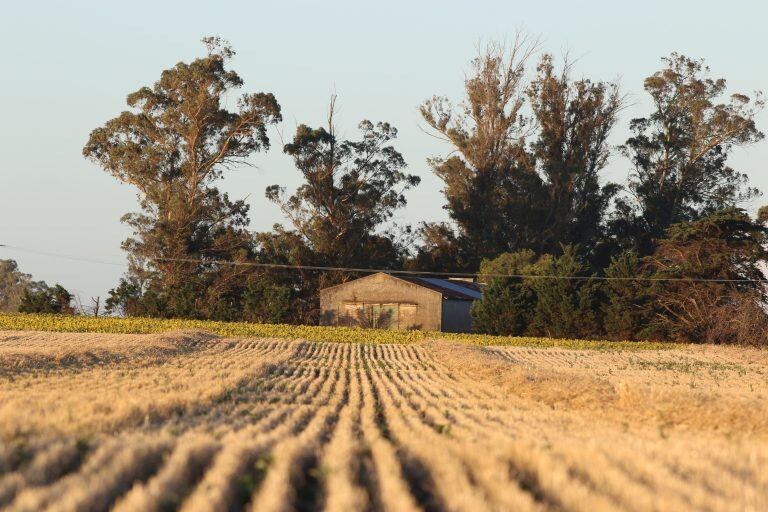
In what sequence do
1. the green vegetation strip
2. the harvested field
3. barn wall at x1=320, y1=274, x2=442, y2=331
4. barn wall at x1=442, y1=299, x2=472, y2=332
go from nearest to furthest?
the harvested field
the green vegetation strip
barn wall at x1=320, y1=274, x2=442, y2=331
barn wall at x1=442, y1=299, x2=472, y2=332

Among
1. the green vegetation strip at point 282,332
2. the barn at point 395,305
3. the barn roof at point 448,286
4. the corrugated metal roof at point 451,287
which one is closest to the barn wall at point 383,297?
the barn at point 395,305

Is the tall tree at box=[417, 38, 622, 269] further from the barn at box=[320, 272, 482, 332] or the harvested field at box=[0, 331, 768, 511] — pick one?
the harvested field at box=[0, 331, 768, 511]

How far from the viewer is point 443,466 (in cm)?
822

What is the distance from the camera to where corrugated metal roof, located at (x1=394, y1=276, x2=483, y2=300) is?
205ft

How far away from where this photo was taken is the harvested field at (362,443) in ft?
24.2

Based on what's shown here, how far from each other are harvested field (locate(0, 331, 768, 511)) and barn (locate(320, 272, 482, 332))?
3820 cm

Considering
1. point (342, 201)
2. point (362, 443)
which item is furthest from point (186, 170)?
point (362, 443)

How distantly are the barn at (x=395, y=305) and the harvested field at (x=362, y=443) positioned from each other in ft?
125

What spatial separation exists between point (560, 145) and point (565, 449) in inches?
2631

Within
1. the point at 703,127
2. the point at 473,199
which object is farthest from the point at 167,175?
the point at 703,127

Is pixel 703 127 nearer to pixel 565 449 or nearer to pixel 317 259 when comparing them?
pixel 317 259

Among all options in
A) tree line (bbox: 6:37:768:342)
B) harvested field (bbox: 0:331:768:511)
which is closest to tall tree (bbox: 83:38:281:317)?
tree line (bbox: 6:37:768:342)

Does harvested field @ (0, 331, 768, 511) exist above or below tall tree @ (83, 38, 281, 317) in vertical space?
below

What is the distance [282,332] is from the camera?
4938 cm
